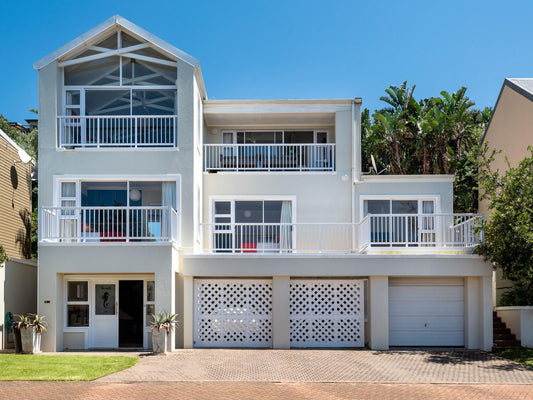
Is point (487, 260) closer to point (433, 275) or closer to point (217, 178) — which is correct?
point (433, 275)

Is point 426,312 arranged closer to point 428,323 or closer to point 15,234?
point 428,323

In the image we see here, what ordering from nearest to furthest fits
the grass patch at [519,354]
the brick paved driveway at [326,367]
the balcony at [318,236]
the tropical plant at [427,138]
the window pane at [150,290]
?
the brick paved driveway at [326,367] < the grass patch at [519,354] < the window pane at [150,290] < the balcony at [318,236] < the tropical plant at [427,138]

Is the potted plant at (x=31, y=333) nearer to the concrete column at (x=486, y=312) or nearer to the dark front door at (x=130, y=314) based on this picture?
the dark front door at (x=130, y=314)

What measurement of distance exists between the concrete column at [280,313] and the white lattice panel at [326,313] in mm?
322

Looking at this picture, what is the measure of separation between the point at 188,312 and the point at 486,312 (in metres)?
8.29

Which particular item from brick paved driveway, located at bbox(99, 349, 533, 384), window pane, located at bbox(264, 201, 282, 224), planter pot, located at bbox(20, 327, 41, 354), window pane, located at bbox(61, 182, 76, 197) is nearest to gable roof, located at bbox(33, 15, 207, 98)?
window pane, located at bbox(61, 182, 76, 197)

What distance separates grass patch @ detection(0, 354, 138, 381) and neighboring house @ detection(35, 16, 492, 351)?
2094 millimetres

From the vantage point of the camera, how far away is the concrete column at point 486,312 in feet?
60.1

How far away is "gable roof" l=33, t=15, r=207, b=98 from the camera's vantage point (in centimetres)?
1961

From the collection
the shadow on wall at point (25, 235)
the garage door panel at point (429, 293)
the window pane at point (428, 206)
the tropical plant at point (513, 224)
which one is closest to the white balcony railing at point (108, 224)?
the shadow on wall at point (25, 235)

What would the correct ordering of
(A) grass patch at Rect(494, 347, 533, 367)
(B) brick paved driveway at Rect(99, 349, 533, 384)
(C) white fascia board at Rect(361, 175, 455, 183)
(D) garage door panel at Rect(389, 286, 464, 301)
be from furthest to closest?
(C) white fascia board at Rect(361, 175, 455, 183) < (D) garage door panel at Rect(389, 286, 464, 301) < (A) grass patch at Rect(494, 347, 533, 367) < (B) brick paved driveway at Rect(99, 349, 533, 384)

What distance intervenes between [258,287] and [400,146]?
14.7 metres

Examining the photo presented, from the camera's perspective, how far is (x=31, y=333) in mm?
16875

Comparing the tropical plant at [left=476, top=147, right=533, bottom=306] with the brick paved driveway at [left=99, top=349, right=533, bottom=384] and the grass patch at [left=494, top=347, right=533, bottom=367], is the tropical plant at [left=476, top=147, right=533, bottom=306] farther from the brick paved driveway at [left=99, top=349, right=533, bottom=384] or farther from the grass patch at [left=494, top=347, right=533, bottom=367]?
the brick paved driveway at [left=99, top=349, right=533, bottom=384]
